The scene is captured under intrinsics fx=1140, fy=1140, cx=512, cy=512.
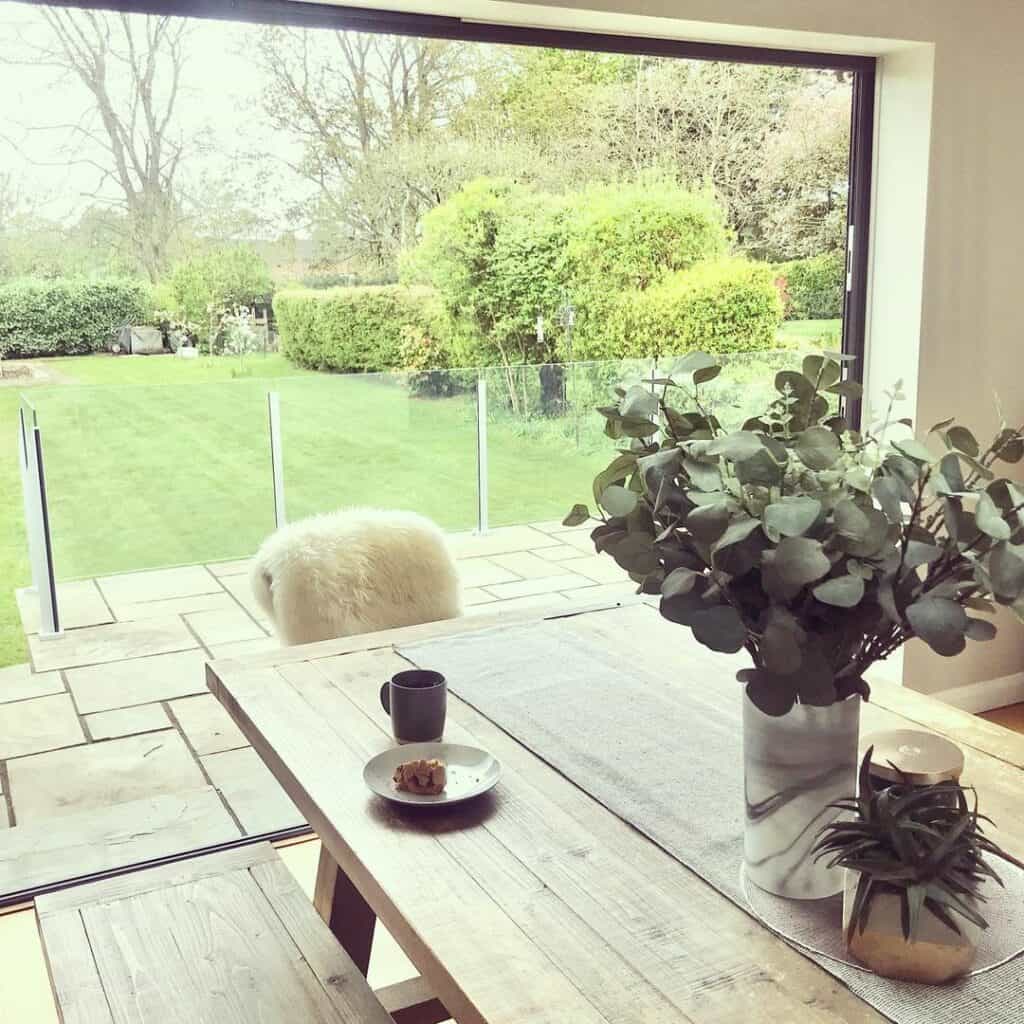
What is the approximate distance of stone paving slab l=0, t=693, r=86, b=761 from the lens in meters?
2.81

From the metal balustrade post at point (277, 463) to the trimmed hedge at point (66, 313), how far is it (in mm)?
400

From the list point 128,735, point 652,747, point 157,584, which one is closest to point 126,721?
point 128,735

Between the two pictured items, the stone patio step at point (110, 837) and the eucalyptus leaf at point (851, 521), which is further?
the stone patio step at point (110, 837)

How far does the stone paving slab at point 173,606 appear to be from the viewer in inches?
114

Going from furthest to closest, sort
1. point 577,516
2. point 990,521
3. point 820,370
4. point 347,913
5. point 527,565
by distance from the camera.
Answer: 1. point 527,565
2. point 347,913
3. point 577,516
4. point 820,370
5. point 990,521

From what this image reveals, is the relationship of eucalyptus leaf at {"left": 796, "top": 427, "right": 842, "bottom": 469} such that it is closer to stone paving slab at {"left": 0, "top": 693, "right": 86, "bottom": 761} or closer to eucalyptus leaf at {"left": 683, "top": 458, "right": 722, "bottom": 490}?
eucalyptus leaf at {"left": 683, "top": 458, "right": 722, "bottom": 490}

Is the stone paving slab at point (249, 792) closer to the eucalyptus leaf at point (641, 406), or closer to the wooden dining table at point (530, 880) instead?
the wooden dining table at point (530, 880)

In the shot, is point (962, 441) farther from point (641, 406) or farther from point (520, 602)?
point (520, 602)

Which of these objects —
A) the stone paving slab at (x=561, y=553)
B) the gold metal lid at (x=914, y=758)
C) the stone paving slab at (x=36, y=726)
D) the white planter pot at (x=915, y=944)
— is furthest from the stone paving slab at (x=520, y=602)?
the white planter pot at (x=915, y=944)

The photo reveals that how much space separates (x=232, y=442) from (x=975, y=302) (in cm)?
238

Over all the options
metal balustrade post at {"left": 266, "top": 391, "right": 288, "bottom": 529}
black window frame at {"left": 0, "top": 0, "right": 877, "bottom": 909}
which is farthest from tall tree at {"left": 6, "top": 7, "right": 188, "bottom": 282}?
metal balustrade post at {"left": 266, "top": 391, "right": 288, "bottom": 529}

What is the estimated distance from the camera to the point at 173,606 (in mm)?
2936

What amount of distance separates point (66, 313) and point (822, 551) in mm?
2091

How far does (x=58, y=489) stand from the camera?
9.00 feet
